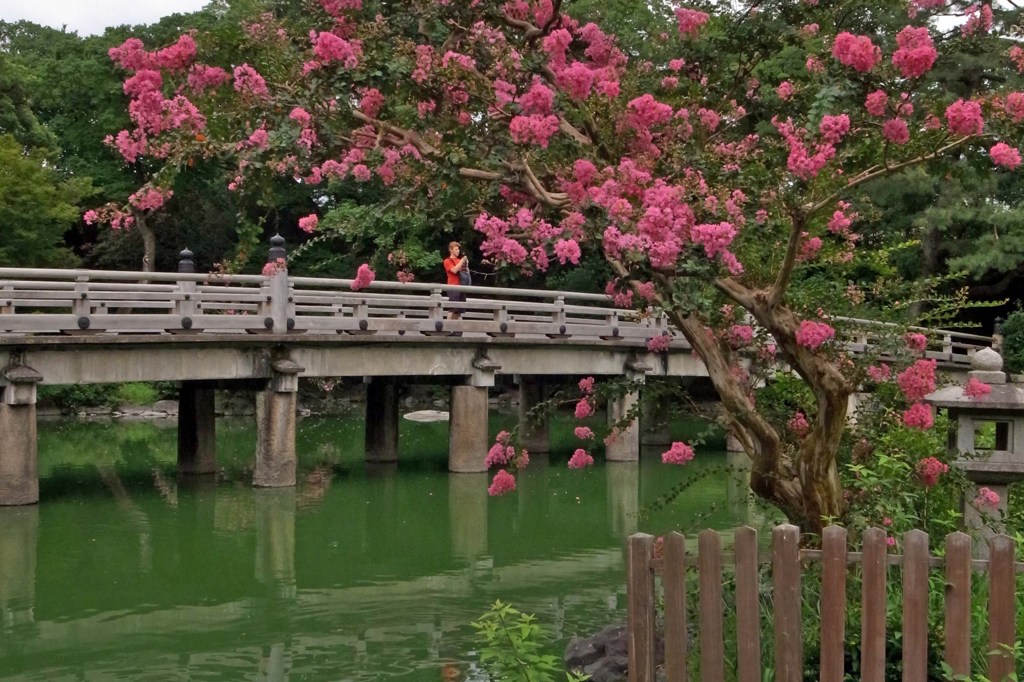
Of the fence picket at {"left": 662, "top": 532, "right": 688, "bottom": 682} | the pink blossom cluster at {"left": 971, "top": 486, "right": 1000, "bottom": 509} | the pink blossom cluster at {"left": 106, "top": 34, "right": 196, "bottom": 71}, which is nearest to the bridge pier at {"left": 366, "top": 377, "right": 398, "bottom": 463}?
the pink blossom cluster at {"left": 106, "top": 34, "right": 196, "bottom": 71}

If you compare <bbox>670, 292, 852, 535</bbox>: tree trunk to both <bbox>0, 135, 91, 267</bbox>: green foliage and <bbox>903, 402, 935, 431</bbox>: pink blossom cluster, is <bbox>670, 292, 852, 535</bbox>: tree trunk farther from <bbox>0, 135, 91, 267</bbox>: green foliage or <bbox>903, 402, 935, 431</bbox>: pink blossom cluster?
<bbox>0, 135, 91, 267</bbox>: green foliage

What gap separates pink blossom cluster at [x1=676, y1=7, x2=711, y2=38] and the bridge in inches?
217

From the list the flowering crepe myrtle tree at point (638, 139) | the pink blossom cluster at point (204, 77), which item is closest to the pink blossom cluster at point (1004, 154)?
the flowering crepe myrtle tree at point (638, 139)

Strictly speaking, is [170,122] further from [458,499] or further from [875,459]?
[458,499]

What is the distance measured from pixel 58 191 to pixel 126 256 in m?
7.65

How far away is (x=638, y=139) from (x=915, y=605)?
4192 millimetres

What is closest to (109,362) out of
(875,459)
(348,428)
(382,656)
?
(382,656)

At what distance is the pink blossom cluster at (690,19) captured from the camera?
952 cm

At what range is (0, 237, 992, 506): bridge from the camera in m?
17.9

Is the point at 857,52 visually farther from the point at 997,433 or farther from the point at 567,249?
the point at 997,433

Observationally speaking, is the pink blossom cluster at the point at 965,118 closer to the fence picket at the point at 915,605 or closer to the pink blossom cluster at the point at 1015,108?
the pink blossom cluster at the point at 1015,108

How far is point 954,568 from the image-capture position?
228 inches

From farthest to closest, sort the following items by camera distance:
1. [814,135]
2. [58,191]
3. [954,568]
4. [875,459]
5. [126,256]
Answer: [126,256] < [58,191] < [875,459] < [814,135] < [954,568]

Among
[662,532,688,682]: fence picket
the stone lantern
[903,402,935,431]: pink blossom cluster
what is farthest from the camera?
[903,402,935,431]: pink blossom cluster
